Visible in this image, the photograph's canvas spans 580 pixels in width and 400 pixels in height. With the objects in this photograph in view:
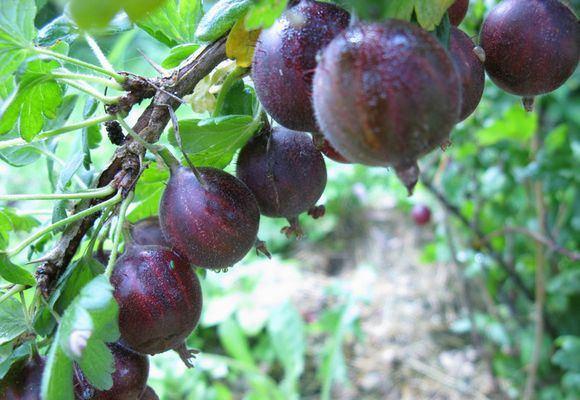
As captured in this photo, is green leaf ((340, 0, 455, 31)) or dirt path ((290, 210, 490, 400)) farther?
dirt path ((290, 210, 490, 400))

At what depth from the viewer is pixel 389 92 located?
472 millimetres

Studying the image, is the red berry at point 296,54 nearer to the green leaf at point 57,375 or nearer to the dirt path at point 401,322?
the green leaf at point 57,375

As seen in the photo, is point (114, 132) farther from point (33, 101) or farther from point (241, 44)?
point (241, 44)

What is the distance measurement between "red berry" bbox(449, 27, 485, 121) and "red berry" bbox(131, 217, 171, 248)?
1.42 ft

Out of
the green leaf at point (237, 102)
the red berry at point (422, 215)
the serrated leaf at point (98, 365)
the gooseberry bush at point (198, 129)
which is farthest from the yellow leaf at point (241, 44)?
the red berry at point (422, 215)

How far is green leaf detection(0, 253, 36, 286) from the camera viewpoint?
0.71 metres

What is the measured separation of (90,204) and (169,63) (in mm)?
218

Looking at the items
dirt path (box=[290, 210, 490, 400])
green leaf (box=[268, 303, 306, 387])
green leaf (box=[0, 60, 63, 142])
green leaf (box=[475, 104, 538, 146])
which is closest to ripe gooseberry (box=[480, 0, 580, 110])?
green leaf (box=[0, 60, 63, 142])

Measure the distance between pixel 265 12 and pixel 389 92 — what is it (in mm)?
123

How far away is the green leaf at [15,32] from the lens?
0.60 m

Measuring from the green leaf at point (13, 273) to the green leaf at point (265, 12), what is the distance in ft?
1.38

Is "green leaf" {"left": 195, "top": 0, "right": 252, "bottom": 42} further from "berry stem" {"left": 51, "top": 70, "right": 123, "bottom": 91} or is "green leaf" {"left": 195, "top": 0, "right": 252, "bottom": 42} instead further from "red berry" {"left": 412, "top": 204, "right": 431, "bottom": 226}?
"red berry" {"left": 412, "top": 204, "right": 431, "bottom": 226}

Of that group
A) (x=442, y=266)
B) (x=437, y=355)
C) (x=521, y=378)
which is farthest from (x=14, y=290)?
(x=442, y=266)

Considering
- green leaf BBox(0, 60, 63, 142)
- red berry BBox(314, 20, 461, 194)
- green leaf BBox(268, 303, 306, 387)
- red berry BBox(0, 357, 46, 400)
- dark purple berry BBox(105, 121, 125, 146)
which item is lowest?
green leaf BBox(268, 303, 306, 387)
